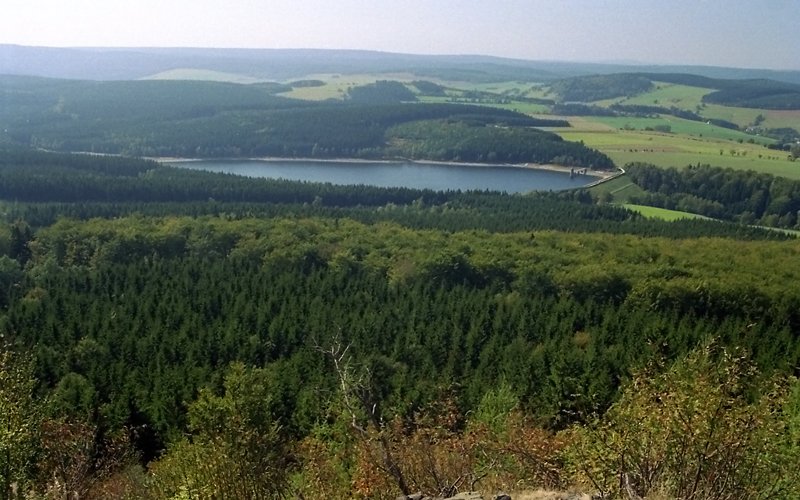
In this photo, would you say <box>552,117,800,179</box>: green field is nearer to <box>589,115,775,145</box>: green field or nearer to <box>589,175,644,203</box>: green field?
<box>589,115,775,145</box>: green field

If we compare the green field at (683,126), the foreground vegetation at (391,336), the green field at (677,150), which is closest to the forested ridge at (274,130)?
the green field at (677,150)

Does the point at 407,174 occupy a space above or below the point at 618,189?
below

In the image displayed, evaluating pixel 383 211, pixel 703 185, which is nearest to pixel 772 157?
pixel 703 185

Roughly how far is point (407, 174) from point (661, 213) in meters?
53.8

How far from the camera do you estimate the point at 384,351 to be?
1410 inches

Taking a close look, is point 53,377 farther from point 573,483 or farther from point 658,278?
point 658,278

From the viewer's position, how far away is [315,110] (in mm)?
171125

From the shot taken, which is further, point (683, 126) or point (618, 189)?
point (683, 126)

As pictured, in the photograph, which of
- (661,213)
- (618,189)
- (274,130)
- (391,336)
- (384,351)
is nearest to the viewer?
(384,351)

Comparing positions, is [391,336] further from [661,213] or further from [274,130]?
[274,130]

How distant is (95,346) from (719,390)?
29462mm

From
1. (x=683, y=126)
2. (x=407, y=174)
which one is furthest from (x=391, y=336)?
(x=683, y=126)

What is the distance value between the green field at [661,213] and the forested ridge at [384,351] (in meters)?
5.85

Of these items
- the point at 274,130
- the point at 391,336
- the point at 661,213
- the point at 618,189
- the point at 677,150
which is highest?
the point at 274,130
